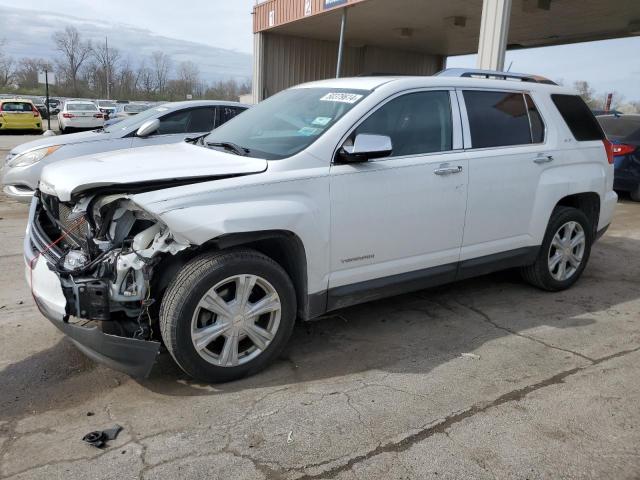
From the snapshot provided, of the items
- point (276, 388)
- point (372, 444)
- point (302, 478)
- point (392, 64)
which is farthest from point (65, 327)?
point (392, 64)

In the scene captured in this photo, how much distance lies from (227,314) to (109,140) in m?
5.03

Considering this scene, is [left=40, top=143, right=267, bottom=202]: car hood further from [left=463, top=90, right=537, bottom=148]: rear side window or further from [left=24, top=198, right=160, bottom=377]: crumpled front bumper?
[left=463, top=90, right=537, bottom=148]: rear side window

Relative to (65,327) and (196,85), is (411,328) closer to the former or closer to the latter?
(65,327)

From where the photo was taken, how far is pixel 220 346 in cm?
334

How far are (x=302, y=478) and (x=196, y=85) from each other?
271 ft

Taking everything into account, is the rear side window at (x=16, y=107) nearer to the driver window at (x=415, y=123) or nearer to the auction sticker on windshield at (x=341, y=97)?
the auction sticker on windshield at (x=341, y=97)

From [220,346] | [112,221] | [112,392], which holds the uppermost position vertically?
[112,221]

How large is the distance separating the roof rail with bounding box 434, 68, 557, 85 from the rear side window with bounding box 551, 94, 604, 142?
0.84 ft

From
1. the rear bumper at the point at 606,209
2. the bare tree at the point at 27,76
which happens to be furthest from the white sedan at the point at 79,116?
the bare tree at the point at 27,76

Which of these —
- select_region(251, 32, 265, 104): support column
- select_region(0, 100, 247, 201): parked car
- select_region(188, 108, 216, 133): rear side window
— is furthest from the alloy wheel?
select_region(251, 32, 265, 104): support column

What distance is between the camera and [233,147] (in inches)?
147

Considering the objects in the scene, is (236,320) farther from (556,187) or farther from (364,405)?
(556,187)

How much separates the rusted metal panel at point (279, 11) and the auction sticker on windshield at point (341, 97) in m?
10.3

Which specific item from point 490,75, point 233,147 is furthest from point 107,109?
point 233,147
